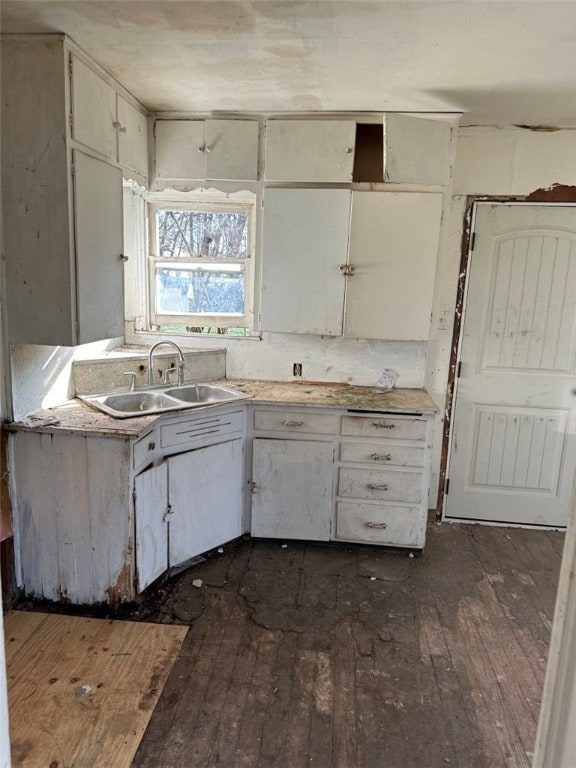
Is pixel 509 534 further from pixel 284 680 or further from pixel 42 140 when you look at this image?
pixel 42 140

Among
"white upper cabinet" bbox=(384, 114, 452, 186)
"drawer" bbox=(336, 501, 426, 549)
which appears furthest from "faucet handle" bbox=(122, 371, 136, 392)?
"white upper cabinet" bbox=(384, 114, 452, 186)

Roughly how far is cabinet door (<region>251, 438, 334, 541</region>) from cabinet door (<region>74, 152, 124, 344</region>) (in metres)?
1.08

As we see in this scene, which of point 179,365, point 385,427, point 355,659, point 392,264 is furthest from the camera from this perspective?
point 179,365

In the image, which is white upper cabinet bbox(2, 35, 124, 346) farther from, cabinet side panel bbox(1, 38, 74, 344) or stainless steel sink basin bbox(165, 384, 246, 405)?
stainless steel sink basin bbox(165, 384, 246, 405)

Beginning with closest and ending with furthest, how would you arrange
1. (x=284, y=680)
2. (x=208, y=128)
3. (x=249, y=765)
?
(x=249, y=765)
(x=284, y=680)
(x=208, y=128)

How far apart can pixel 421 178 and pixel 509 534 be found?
7.45 feet

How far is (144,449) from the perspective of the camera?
2.36m

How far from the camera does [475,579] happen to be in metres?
2.71

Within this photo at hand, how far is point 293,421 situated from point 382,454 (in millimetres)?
537

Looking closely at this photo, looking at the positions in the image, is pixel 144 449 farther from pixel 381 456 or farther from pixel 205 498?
pixel 381 456

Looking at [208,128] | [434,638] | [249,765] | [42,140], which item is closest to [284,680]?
[249,765]

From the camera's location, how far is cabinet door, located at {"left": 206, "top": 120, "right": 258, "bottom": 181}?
115 inches

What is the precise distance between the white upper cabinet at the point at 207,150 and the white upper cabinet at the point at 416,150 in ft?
2.54

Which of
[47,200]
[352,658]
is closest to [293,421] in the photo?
[352,658]
